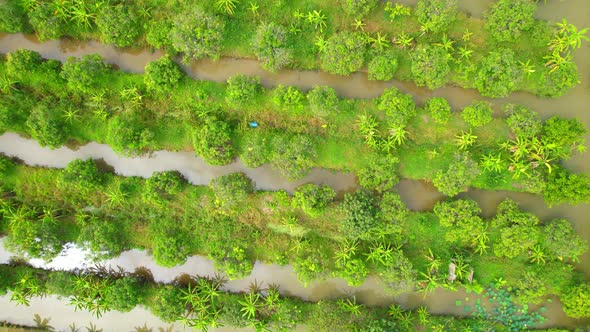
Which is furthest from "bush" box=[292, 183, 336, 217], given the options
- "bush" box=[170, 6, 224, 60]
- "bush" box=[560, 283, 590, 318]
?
"bush" box=[560, 283, 590, 318]

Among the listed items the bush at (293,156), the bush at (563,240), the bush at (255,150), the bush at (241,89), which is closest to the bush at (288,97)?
the bush at (241,89)

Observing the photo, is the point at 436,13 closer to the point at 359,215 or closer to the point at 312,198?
the point at 359,215

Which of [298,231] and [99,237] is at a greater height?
[298,231]

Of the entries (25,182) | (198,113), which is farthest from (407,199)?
(25,182)

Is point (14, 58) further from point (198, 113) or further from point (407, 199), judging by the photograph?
point (407, 199)

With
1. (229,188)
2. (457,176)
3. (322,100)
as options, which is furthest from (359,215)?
(229,188)

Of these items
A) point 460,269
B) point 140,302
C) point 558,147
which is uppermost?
point 558,147

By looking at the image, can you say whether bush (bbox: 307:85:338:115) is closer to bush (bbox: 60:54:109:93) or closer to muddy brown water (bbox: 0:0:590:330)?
muddy brown water (bbox: 0:0:590:330)
